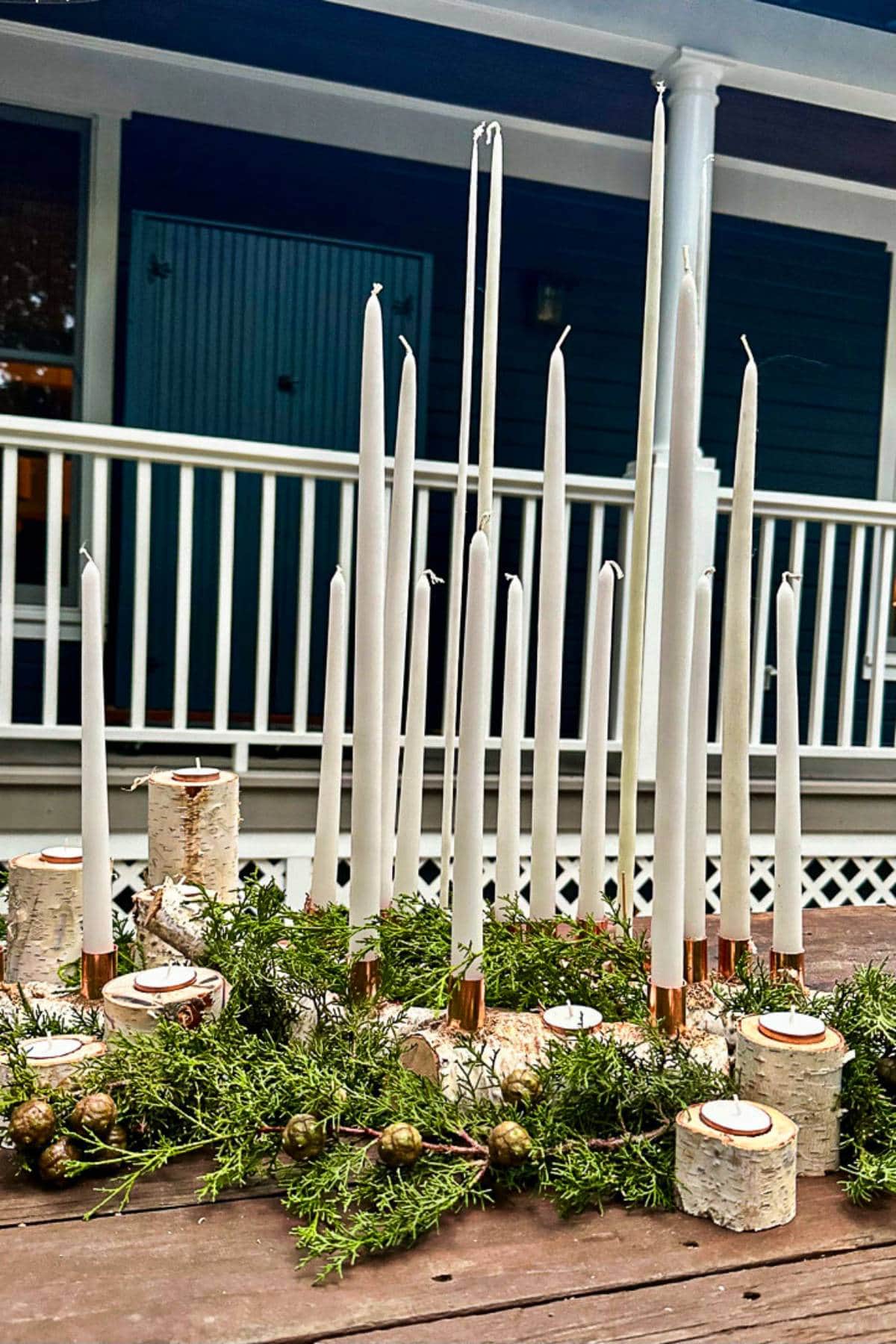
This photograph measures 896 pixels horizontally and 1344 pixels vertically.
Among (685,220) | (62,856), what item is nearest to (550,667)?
(62,856)

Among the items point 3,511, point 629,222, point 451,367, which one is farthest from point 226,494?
point 629,222

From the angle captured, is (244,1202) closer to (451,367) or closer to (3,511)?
(3,511)

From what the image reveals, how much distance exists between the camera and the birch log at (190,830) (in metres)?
1.22

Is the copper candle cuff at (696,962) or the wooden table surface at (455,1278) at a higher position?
the copper candle cuff at (696,962)

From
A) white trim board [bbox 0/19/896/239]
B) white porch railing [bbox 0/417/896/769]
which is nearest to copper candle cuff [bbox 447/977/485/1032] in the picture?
white porch railing [bbox 0/417/896/769]

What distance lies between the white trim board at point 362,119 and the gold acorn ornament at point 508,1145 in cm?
459

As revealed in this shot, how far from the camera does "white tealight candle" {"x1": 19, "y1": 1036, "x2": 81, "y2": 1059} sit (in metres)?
0.92

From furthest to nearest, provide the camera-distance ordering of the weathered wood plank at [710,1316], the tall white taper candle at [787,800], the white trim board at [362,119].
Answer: the white trim board at [362,119]
the tall white taper candle at [787,800]
the weathered wood plank at [710,1316]

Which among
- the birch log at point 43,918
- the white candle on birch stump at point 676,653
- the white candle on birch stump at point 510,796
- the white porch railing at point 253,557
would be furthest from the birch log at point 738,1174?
the white porch railing at point 253,557

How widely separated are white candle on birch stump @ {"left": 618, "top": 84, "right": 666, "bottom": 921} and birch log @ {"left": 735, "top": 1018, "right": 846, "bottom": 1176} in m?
0.26

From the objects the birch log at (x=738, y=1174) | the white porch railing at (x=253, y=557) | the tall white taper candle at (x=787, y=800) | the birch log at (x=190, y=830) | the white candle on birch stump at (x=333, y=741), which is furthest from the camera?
the white porch railing at (x=253, y=557)

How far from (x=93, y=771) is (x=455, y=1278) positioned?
0.52 metres

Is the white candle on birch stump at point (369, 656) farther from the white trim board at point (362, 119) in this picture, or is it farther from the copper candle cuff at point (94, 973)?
the white trim board at point (362, 119)

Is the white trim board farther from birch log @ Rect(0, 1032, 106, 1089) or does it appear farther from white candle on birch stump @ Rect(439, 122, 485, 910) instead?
birch log @ Rect(0, 1032, 106, 1089)
